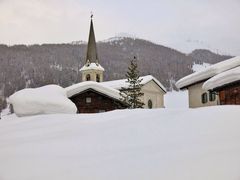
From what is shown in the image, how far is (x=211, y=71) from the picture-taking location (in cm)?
1573

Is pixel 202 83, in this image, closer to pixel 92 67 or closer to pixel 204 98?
pixel 204 98

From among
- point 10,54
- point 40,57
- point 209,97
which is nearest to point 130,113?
point 209,97

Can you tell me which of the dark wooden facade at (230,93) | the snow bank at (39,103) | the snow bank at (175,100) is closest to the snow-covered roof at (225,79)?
the dark wooden facade at (230,93)

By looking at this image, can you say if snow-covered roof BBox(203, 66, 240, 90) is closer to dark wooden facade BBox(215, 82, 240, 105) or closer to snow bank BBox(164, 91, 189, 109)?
dark wooden facade BBox(215, 82, 240, 105)

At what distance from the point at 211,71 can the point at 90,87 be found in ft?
20.0

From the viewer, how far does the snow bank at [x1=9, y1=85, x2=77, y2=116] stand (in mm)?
5090

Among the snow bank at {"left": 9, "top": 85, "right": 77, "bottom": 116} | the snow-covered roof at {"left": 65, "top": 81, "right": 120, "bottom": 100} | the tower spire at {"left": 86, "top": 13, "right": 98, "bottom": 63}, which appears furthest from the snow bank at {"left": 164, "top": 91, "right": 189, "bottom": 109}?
the snow bank at {"left": 9, "top": 85, "right": 77, "bottom": 116}

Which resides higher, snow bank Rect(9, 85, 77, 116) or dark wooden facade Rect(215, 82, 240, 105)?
dark wooden facade Rect(215, 82, 240, 105)

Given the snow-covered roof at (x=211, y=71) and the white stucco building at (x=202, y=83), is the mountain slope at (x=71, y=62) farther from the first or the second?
the snow-covered roof at (x=211, y=71)

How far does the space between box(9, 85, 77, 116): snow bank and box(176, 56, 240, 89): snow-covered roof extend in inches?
443

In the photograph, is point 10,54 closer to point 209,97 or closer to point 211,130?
point 209,97

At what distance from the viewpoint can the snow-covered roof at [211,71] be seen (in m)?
14.9

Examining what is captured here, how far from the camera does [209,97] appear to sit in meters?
17.8

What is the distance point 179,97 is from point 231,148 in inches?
1357
